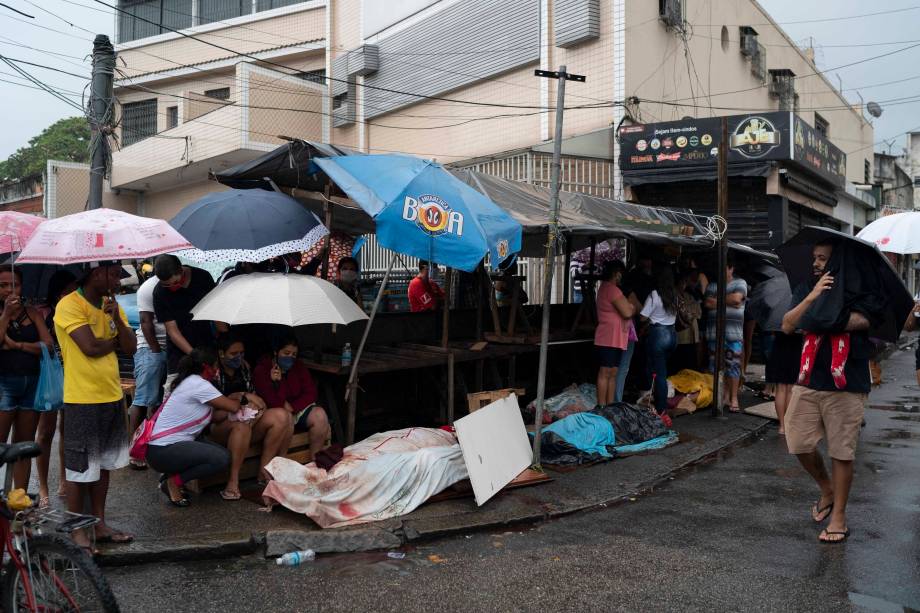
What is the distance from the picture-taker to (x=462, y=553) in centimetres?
519

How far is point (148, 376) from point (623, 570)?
4627 mm

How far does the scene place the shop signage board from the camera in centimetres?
1419

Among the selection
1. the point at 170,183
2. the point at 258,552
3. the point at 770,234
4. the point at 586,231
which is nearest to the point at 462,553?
the point at 258,552

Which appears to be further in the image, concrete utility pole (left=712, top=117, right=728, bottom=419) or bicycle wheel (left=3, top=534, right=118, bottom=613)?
concrete utility pole (left=712, top=117, right=728, bottom=419)


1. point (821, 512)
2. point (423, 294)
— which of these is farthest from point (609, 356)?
point (821, 512)

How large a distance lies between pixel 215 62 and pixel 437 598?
2235 cm

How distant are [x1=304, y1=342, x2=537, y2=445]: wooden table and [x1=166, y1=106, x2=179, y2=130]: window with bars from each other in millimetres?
18744

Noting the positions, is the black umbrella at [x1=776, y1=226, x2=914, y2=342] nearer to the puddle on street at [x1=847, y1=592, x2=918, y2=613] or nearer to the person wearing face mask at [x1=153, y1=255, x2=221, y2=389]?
the puddle on street at [x1=847, y1=592, x2=918, y2=613]

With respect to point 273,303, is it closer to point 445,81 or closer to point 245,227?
point 245,227

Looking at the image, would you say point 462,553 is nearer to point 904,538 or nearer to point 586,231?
point 904,538

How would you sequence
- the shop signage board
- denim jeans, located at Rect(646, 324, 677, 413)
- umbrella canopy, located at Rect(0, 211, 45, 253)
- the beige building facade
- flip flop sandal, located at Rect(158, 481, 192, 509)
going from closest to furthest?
umbrella canopy, located at Rect(0, 211, 45, 253), flip flop sandal, located at Rect(158, 481, 192, 509), denim jeans, located at Rect(646, 324, 677, 413), the shop signage board, the beige building facade

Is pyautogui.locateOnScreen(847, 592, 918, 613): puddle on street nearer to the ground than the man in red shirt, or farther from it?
nearer to the ground

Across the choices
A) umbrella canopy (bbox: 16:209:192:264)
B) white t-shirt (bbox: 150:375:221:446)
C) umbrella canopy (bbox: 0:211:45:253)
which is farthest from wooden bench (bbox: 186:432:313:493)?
umbrella canopy (bbox: 0:211:45:253)

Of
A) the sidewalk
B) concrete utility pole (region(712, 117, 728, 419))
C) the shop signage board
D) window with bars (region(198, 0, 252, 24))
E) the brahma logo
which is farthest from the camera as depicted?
window with bars (region(198, 0, 252, 24))
